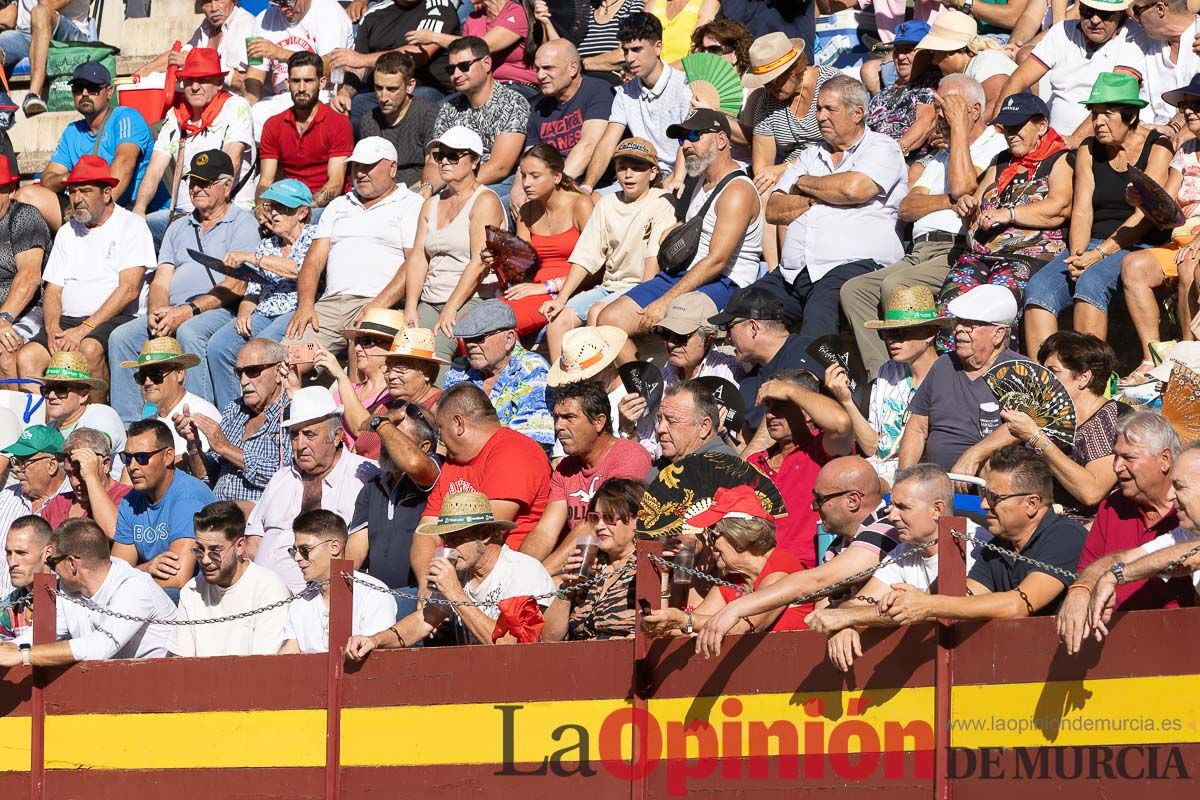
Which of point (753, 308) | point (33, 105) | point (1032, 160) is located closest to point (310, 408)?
point (753, 308)

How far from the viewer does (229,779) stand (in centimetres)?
930

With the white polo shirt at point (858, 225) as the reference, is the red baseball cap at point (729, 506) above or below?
below

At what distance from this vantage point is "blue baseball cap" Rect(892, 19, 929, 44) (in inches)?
485

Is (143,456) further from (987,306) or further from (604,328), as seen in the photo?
(987,306)

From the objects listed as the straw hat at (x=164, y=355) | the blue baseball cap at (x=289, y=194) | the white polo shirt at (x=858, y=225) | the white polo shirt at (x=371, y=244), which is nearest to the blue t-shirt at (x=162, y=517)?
the straw hat at (x=164, y=355)

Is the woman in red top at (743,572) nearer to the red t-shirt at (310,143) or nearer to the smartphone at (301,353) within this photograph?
the smartphone at (301,353)

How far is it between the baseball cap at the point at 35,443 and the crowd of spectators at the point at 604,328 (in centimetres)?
2

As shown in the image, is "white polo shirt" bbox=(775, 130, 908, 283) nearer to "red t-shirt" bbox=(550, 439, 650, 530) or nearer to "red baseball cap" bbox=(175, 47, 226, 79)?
"red t-shirt" bbox=(550, 439, 650, 530)

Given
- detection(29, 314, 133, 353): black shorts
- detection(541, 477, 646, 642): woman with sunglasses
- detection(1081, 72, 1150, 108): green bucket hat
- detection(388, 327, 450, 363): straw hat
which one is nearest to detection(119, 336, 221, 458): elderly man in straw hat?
detection(29, 314, 133, 353): black shorts

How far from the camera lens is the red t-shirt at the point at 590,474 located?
9977mm

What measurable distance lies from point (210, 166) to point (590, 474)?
4.86 metres

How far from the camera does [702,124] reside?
11.8m

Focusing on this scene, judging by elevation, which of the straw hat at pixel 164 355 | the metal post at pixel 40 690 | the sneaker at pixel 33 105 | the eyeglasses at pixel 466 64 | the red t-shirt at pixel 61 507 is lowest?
the metal post at pixel 40 690

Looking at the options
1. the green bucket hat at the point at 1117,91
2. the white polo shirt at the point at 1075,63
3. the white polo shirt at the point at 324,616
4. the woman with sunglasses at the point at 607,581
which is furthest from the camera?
the white polo shirt at the point at 1075,63
